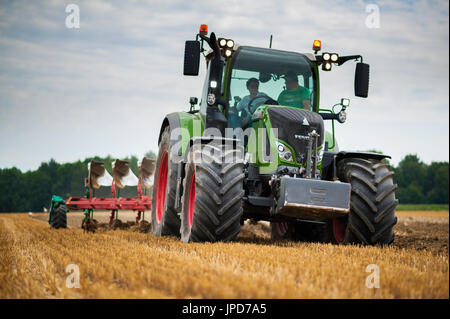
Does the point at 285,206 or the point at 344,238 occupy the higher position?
the point at 285,206

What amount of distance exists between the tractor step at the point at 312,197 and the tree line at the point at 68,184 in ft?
90.9

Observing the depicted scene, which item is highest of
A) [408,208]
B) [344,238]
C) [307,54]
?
[307,54]

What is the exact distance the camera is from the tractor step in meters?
7.10

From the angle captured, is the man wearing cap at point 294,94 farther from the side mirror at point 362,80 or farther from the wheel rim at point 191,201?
the wheel rim at point 191,201

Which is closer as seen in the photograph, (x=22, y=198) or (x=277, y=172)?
(x=277, y=172)

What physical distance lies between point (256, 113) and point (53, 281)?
14.4 feet

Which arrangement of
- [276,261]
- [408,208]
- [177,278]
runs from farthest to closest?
[408,208] → [276,261] → [177,278]

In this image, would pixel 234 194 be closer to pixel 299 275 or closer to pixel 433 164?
pixel 299 275

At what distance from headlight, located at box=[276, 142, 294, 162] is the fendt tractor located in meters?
0.02

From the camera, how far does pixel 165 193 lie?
1068 cm

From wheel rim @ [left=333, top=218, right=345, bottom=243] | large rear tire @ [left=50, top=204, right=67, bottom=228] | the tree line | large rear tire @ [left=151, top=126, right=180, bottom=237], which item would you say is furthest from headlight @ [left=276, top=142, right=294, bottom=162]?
the tree line

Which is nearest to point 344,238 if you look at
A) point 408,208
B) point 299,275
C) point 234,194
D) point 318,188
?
point 318,188

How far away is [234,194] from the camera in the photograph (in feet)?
23.8

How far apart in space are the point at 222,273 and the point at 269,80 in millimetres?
4975
